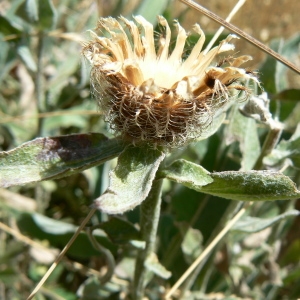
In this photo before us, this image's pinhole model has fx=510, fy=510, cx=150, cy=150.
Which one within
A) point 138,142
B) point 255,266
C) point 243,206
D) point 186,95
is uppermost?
point 186,95

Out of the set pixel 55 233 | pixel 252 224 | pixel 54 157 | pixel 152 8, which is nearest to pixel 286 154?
pixel 252 224

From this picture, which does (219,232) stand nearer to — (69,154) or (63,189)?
(69,154)

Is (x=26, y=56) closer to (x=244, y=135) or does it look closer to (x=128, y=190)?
(x=244, y=135)

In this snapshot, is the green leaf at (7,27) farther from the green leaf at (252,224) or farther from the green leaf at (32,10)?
the green leaf at (252,224)

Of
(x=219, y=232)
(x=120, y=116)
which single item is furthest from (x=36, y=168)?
(x=219, y=232)

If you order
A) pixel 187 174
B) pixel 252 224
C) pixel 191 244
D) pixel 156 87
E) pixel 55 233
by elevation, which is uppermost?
pixel 156 87

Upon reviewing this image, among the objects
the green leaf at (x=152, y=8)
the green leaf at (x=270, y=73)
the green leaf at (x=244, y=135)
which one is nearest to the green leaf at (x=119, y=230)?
the green leaf at (x=244, y=135)
